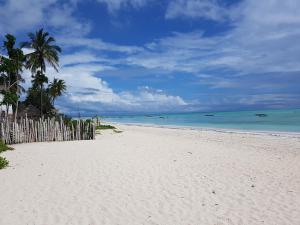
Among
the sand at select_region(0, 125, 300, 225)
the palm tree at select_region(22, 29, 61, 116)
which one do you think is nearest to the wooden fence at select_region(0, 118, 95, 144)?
the sand at select_region(0, 125, 300, 225)

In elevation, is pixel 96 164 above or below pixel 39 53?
below

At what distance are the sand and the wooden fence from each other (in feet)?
14.7

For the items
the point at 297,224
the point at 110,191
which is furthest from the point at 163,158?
the point at 297,224

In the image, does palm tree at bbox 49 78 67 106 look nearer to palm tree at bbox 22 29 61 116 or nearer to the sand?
palm tree at bbox 22 29 61 116

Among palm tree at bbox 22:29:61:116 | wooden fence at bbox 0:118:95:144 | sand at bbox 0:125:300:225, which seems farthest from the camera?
palm tree at bbox 22:29:61:116

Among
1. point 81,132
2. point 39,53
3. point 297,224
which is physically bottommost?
point 297,224

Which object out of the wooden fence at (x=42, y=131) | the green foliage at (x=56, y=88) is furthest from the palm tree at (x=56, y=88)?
the wooden fence at (x=42, y=131)

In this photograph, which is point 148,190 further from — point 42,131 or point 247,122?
point 247,122

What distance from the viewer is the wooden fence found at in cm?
1575

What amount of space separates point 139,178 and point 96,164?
2396 mm

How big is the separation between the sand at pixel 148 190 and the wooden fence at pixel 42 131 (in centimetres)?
449

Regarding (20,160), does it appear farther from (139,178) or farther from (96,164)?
(139,178)

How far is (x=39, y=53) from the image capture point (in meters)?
32.4

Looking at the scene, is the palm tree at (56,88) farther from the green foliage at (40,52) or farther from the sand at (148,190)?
the sand at (148,190)
